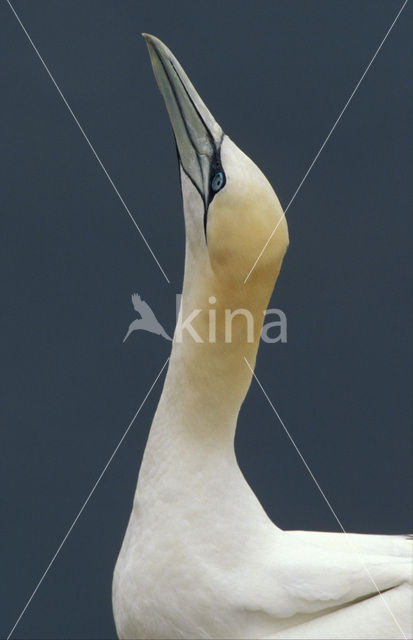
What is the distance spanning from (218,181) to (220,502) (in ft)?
3.91

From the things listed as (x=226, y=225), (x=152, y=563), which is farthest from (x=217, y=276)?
(x=152, y=563)

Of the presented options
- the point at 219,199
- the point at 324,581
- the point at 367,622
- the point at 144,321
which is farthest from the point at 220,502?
the point at 144,321

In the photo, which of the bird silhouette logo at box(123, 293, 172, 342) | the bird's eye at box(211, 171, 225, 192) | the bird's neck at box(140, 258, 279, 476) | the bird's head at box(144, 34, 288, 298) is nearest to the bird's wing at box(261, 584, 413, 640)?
the bird's neck at box(140, 258, 279, 476)

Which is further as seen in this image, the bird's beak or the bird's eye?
the bird's beak

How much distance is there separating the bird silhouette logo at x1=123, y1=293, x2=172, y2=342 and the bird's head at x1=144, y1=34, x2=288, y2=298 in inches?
80.1

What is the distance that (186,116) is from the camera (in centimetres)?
547

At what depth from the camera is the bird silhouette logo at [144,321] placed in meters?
7.53

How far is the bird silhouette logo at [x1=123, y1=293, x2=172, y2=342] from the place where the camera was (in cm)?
753

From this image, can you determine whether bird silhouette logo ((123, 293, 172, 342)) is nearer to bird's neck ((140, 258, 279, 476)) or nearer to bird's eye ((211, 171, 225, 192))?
bird's neck ((140, 258, 279, 476))

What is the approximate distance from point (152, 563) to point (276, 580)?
0.46 m

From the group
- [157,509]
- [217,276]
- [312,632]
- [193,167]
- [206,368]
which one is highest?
[193,167]

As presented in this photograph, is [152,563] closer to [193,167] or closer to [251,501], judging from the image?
[251,501]

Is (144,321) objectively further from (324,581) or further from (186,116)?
(324,581)

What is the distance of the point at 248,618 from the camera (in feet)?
17.4
